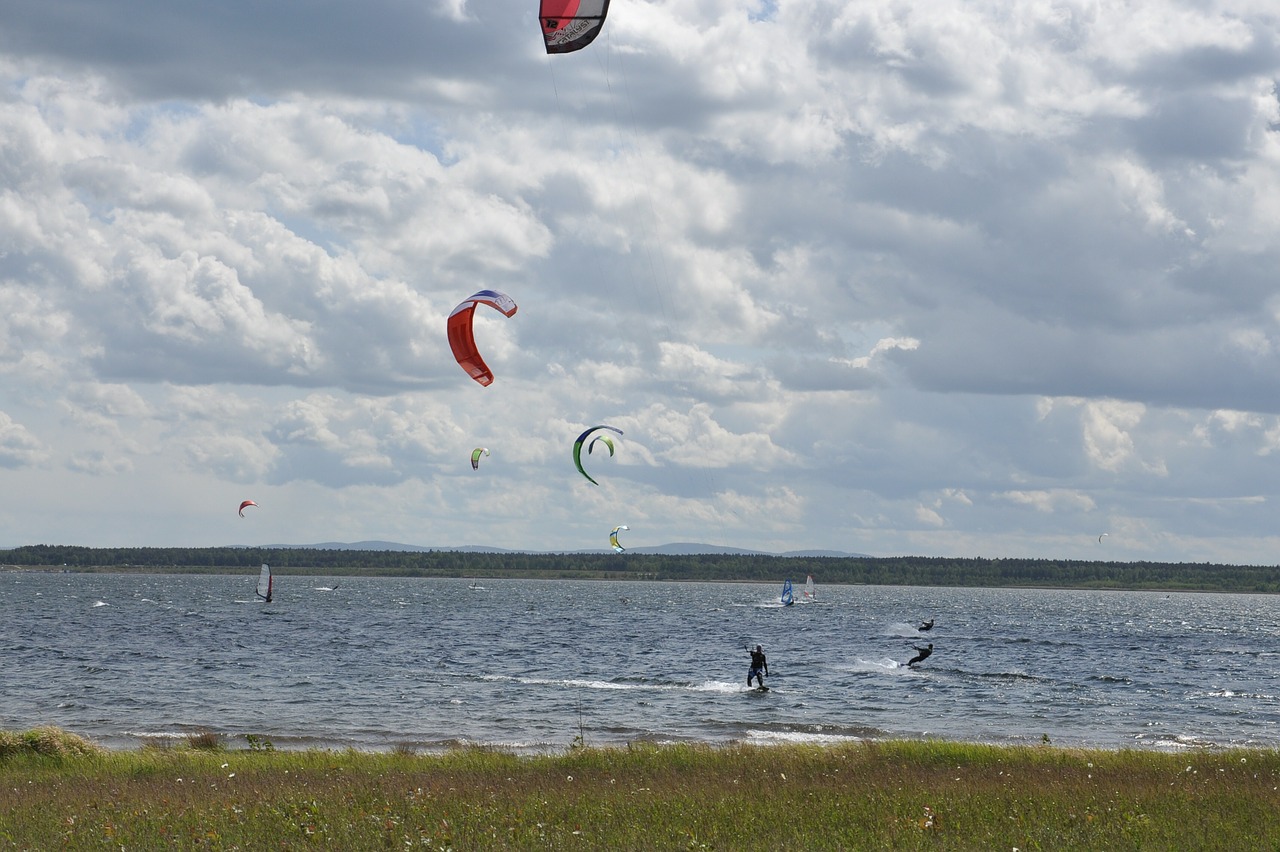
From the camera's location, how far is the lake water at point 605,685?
31750 millimetres

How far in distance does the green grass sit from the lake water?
7429 millimetres

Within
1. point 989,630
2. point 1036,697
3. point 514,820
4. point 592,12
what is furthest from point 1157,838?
point 989,630

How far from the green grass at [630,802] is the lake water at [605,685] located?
24.4 feet

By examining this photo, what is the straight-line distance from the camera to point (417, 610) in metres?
120

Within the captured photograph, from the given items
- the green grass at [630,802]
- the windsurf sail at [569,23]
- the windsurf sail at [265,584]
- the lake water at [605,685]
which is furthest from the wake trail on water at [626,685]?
the windsurf sail at [265,584]

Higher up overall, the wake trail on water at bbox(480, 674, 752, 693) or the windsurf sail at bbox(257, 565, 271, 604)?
the windsurf sail at bbox(257, 565, 271, 604)

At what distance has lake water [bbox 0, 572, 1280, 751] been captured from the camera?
3175 cm

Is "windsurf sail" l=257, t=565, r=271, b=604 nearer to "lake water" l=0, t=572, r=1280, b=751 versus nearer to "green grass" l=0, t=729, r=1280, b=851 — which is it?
"lake water" l=0, t=572, r=1280, b=751

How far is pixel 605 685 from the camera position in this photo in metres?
44.0

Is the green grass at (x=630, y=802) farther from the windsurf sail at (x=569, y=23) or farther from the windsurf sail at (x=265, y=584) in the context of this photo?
the windsurf sail at (x=265, y=584)

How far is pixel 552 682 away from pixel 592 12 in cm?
3254

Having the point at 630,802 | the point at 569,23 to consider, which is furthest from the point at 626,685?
the point at 569,23

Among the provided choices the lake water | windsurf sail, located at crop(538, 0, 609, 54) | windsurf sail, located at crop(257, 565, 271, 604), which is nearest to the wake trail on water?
the lake water

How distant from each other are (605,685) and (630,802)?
2998 centimetres
